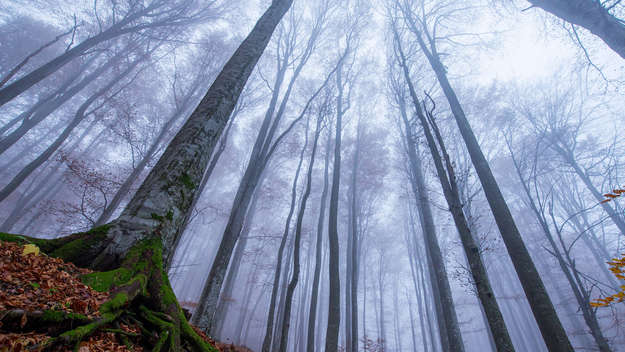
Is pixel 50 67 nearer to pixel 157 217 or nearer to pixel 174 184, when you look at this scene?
pixel 174 184

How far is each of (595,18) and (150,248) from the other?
873 centimetres

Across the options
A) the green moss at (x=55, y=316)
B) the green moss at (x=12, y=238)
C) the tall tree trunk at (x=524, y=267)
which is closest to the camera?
the green moss at (x=55, y=316)

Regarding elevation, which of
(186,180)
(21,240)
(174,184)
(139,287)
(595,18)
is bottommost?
(139,287)

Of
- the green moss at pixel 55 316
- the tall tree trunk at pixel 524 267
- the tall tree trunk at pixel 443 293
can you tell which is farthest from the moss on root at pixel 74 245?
the tall tree trunk at pixel 443 293

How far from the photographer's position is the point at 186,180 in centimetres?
244

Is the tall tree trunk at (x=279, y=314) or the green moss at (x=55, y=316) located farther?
the tall tree trunk at (x=279, y=314)

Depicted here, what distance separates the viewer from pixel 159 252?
6.67ft

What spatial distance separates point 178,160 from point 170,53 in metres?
17.7

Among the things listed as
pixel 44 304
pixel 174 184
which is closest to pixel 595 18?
pixel 174 184

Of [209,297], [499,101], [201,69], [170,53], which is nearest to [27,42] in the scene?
[170,53]

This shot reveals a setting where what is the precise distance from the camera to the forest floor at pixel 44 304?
94 centimetres

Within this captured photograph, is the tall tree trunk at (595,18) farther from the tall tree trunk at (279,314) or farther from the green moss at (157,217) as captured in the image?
the tall tree trunk at (279,314)

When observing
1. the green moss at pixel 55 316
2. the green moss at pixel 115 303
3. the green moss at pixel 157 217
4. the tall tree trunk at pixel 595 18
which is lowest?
the green moss at pixel 55 316

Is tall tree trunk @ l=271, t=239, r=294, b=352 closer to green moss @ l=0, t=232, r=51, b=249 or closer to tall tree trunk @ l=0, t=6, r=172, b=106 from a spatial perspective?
green moss @ l=0, t=232, r=51, b=249
